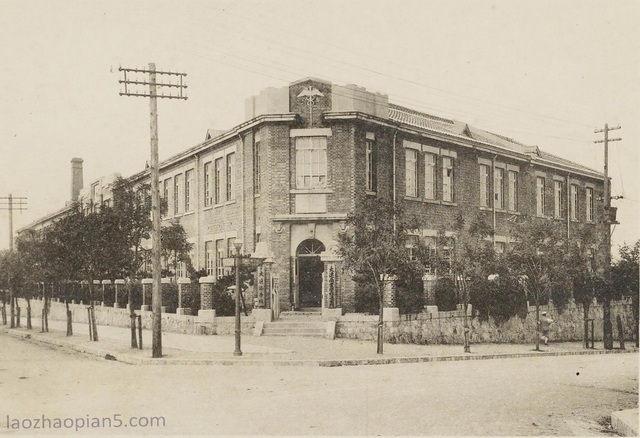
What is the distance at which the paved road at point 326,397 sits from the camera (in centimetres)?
993

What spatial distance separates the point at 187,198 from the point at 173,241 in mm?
3598

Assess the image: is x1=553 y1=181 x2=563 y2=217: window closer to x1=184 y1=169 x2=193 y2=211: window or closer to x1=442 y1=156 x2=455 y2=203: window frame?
x1=442 y1=156 x2=455 y2=203: window frame

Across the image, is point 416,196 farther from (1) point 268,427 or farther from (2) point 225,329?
(1) point 268,427

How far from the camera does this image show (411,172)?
29969mm

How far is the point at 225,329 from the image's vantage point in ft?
81.4

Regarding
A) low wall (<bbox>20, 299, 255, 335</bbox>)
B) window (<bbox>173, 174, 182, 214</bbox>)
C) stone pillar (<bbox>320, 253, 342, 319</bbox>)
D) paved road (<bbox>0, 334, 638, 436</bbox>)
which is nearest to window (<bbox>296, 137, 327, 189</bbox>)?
stone pillar (<bbox>320, 253, 342, 319</bbox>)

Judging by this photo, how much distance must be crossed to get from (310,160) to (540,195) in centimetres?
1503

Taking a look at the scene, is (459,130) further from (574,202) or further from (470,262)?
(470,262)

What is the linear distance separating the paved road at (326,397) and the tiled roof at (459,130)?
15118 millimetres

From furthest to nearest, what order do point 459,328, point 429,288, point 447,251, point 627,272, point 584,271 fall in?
point 627,272 < point 584,271 < point 459,328 < point 429,288 < point 447,251

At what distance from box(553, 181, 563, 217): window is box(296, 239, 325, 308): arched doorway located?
52.0 feet

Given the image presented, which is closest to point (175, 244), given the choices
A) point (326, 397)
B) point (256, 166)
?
point (256, 166)

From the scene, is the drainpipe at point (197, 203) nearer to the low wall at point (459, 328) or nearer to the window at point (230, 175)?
the window at point (230, 175)

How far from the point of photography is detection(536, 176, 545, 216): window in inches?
1438
